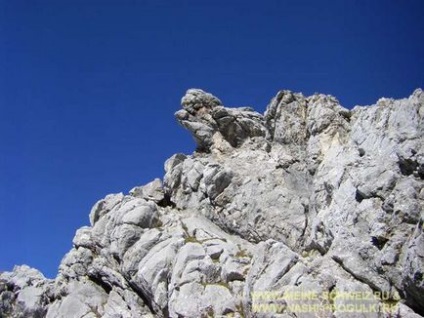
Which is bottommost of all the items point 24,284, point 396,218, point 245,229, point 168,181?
point 396,218

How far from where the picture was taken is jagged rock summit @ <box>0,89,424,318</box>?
42.2 m

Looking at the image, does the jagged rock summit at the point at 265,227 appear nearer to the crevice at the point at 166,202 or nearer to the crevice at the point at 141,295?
the crevice at the point at 141,295

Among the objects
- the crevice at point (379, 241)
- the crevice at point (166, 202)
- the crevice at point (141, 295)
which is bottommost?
the crevice at point (379, 241)

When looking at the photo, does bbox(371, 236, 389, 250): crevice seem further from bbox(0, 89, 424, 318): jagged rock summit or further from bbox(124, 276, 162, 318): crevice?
bbox(124, 276, 162, 318): crevice

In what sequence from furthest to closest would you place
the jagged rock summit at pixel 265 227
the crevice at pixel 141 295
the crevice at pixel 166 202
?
the crevice at pixel 166 202, the crevice at pixel 141 295, the jagged rock summit at pixel 265 227

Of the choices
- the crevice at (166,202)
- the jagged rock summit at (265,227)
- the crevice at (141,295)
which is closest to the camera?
the jagged rock summit at (265,227)

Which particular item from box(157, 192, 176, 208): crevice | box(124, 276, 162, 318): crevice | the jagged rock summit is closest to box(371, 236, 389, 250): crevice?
the jagged rock summit

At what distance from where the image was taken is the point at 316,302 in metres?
40.9

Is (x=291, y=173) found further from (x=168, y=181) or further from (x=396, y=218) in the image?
(x=396, y=218)

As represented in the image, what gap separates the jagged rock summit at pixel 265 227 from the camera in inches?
1663

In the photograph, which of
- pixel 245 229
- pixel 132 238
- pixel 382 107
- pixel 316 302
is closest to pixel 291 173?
pixel 245 229

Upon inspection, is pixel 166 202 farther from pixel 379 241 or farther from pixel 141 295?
pixel 379 241

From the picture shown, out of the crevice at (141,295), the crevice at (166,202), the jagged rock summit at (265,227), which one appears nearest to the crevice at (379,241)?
the jagged rock summit at (265,227)

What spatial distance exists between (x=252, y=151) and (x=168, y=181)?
44.0 feet
